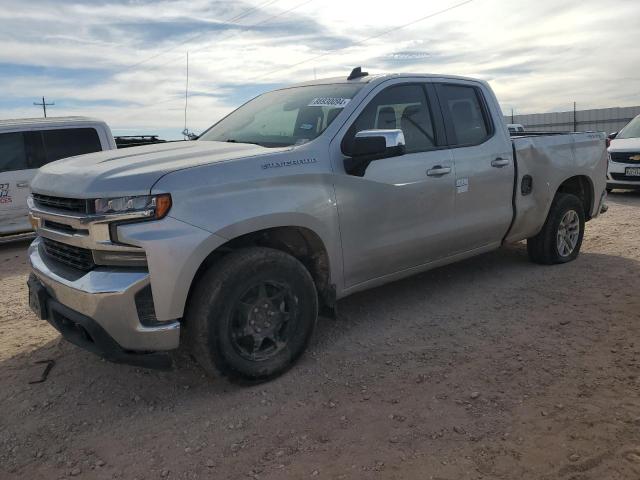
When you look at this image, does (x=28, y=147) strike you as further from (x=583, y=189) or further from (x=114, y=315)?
(x=583, y=189)

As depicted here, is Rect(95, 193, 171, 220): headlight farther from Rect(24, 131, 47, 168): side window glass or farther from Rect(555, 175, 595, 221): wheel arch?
Rect(24, 131, 47, 168): side window glass

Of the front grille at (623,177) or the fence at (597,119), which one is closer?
the front grille at (623,177)

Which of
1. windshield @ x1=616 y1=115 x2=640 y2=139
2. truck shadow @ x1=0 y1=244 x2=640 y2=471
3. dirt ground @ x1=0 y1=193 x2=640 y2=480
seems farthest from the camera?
windshield @ x1=616 y1=115 x2=640 y2=139

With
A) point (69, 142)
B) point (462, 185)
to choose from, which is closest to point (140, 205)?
point (462, 185)

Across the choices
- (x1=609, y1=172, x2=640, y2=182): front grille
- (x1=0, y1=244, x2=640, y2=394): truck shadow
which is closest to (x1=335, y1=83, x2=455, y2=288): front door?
(x1=0, y1=244, x2=640, y2=394): truck shadow

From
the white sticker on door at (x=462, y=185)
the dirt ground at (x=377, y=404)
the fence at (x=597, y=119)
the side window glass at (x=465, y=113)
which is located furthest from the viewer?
the fence at (x=597, y=119)

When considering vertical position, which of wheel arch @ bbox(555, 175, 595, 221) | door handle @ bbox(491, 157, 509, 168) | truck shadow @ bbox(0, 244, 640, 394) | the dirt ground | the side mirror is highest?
the side mirror

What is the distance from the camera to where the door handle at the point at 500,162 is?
4941 mm

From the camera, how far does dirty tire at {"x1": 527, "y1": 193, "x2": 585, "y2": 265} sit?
5.82 m

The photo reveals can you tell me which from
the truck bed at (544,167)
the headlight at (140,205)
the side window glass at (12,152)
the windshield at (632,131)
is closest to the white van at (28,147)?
the side window glass at (12,152)

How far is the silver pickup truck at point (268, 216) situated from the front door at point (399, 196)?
12mm

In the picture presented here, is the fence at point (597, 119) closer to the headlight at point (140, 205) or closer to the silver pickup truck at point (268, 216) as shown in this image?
the silver pickup truck at point (268, 216)

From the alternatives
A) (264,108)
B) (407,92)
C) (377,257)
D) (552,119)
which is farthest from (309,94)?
(552,119)

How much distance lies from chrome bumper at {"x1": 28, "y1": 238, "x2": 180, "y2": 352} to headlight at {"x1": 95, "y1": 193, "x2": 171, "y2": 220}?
1.04 feet
